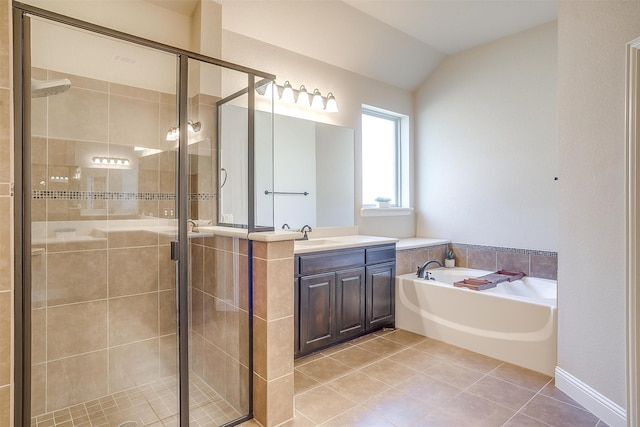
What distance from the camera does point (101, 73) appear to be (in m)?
2.17

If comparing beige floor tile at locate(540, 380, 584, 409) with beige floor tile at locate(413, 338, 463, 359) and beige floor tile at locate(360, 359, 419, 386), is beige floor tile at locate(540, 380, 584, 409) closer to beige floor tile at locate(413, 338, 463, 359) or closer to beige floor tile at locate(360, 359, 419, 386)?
beige floor tile at locate(413, 338, 463, 359)

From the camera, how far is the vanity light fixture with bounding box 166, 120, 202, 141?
1967 mm

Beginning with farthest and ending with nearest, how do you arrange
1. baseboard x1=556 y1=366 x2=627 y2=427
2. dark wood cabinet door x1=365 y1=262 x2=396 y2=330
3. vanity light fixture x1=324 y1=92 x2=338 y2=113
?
vanity light fixture x1=324 y1=92 x2=338 y2=113 → dark wood cabinet door x1=365 y1=262 x2=396 y2=330 → baseboard x1=556 y1=366 x2=627 y2=427

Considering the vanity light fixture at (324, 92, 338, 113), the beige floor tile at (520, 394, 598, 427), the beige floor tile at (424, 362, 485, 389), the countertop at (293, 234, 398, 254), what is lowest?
the beige floor tile at (424, 362, 485, 389)

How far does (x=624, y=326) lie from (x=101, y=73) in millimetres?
3211

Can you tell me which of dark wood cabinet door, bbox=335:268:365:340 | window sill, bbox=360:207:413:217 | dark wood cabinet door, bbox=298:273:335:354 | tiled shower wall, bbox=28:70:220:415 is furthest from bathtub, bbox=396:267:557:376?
tiled shower wall, bbox=28:70:220:415

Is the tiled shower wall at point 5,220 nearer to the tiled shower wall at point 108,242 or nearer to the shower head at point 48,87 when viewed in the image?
the shower head at point 48,87

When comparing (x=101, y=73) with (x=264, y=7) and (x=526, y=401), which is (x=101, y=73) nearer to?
(x=264, y=7)

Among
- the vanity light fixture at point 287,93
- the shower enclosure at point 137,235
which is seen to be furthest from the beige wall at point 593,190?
the vanity light fixture at point 287,93

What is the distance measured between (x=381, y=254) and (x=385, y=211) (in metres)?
0.92

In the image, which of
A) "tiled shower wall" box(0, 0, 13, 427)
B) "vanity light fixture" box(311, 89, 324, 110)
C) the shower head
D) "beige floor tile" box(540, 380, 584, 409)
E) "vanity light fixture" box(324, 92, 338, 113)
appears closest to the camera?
"tiled shower wall" box(0, 0, 13, 427)

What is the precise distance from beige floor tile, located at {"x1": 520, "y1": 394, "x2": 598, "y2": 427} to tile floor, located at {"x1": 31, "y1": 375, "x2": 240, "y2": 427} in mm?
1663

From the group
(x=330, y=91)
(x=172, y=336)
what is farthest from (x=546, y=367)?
(x=330, y=91)

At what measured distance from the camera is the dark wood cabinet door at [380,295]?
318 centimetres
